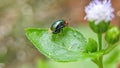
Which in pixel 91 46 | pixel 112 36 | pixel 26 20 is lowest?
pixel 91 46

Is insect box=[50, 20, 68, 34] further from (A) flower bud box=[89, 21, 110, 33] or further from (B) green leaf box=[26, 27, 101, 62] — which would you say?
(A) flower bud box=[89, 21, 110, 33]

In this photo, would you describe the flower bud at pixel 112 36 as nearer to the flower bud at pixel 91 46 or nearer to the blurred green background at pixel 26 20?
the flower bud at pixel 91 46

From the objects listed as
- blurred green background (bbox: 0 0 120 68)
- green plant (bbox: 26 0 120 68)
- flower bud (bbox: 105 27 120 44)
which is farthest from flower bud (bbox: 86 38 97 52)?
blurred green background (bbox: 0 0 120 68)

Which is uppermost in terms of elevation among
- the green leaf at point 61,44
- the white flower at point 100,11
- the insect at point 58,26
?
the white flower at point 100,11

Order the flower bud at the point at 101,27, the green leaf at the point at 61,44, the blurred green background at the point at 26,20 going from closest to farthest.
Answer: the green leaf at the point at 61,44 → the flower bud at the point at 101,27 → the blurred green background at the point at 26,20

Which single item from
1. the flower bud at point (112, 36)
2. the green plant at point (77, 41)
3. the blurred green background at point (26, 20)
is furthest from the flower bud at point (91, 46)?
the blurred green background at point (26, 20)

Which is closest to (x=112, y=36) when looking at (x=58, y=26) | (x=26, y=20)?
(x=58, y=26)

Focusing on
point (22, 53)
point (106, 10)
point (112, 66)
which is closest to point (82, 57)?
point (106, 10)

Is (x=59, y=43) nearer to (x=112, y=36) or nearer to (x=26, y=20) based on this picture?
(x=112, y=36)
